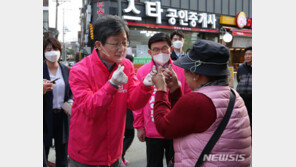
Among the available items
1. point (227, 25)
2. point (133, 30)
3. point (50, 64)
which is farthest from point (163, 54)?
point (227, 25)

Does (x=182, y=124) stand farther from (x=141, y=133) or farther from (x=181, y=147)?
(x=141, y=133)

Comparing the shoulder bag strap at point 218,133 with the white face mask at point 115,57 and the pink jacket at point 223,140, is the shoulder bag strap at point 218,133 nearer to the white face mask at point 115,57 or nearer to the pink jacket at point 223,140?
the pink jacket at point 223,140

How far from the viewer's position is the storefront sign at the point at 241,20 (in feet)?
60.2

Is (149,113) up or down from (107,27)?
down

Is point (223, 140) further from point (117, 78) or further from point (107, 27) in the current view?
point (107, 27)

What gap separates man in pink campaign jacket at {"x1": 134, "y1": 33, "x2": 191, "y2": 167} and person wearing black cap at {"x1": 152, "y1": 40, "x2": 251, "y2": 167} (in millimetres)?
1021

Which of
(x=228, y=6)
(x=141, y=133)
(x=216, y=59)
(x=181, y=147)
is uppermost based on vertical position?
(x=228, y=6)

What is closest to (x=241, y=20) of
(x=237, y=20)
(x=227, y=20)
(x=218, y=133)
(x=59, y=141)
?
(x=237, y=20)

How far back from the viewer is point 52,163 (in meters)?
3.86

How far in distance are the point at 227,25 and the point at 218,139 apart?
18760 mm

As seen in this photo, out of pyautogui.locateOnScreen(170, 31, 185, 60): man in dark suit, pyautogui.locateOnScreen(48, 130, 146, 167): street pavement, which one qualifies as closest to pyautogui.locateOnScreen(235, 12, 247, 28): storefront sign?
pyautogui.locateOnScreen(170, 31, 185, 60): man in dark suit

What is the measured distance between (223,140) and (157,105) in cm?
50

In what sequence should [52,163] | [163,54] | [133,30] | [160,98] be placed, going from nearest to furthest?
[160,98], [163,54], [52,163], [133,30]

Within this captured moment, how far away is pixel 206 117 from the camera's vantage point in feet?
4.49
